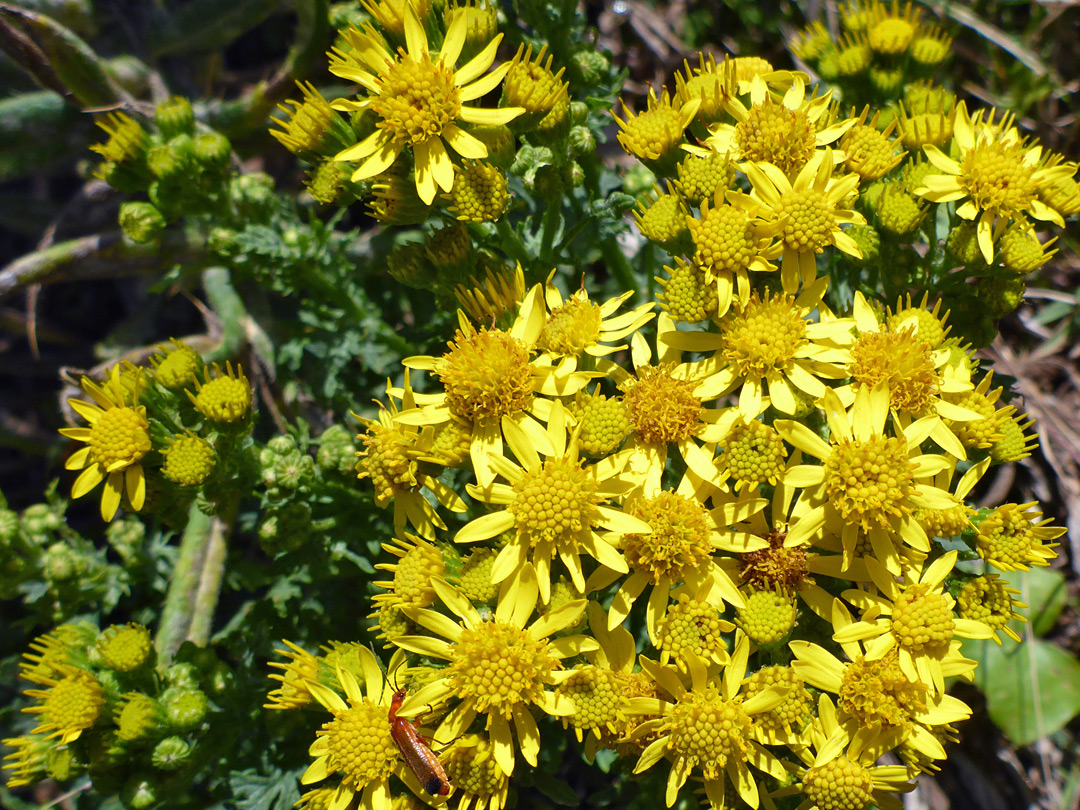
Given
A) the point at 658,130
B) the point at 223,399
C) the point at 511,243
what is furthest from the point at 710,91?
the point at 223,399

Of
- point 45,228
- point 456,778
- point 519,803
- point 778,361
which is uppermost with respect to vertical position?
point 778,361

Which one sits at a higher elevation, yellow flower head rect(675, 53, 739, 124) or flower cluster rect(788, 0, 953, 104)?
flower cluster rect(788, 0, 953, 104)

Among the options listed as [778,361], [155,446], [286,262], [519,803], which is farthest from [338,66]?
[519,803]

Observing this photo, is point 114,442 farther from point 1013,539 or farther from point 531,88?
point 1013,539

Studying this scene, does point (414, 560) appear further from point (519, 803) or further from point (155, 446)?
point (519, 803)

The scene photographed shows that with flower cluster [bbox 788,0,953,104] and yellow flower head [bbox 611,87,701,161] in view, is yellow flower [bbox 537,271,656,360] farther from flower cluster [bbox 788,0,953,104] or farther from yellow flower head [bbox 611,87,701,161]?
flower cluster [bbox 788,0,953,104]

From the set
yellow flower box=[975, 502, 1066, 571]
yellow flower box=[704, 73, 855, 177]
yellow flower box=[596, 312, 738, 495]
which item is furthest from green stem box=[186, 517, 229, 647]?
yellow flower box=[975, 502, 1066, 571]
